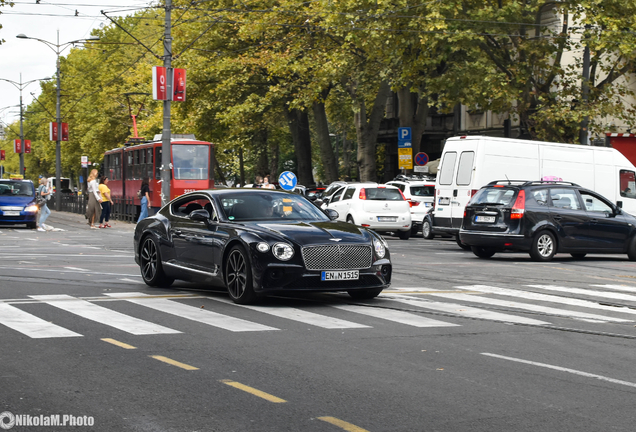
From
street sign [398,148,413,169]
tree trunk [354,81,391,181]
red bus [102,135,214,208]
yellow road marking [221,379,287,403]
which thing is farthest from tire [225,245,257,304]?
tree trunk [354,81,391,181]

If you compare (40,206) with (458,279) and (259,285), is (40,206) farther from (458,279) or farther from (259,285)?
(259,285)

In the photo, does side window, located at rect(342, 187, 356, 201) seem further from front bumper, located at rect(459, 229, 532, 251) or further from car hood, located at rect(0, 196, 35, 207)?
car hood, located at rect(0, 196, 35, 207)

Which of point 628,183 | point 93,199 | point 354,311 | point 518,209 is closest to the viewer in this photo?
point 354,311

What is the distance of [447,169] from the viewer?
2341cm

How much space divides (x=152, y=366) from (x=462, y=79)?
82.9 feet

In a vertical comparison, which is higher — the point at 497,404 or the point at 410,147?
the point at 410,147

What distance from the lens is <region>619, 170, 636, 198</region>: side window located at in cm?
2488

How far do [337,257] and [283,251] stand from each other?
66 centimetres

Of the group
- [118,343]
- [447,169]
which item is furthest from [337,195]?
[118,343]

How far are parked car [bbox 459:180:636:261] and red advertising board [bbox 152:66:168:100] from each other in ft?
45.0

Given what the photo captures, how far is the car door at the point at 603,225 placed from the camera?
19.4 meters

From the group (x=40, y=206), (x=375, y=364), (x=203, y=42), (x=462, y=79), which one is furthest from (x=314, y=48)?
(x=375, y=364)

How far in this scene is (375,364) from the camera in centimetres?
725

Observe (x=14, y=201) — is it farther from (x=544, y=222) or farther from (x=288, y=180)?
(x=544, y=222)
